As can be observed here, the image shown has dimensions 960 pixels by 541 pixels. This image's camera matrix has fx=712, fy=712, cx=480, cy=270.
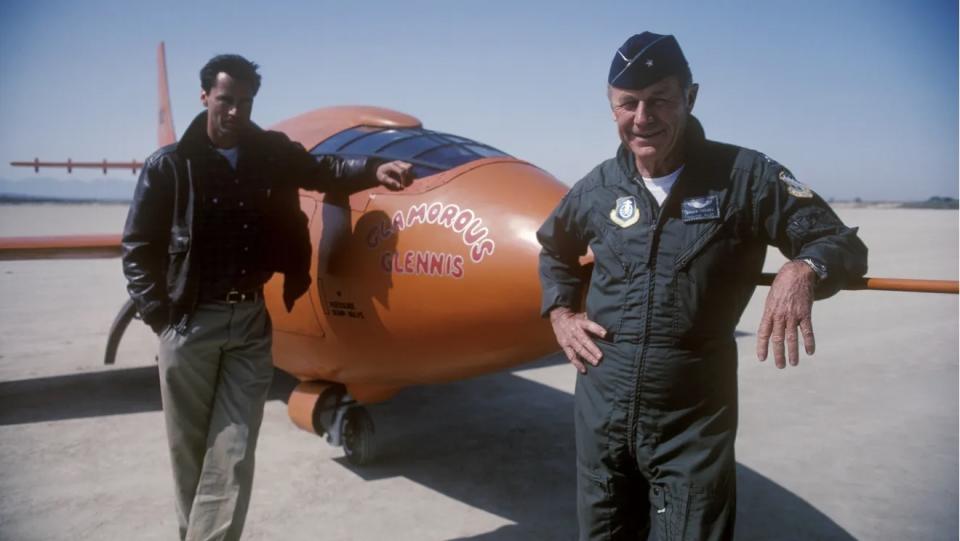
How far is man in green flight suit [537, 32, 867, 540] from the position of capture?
2322mm

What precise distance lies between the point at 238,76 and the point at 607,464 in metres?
2.43

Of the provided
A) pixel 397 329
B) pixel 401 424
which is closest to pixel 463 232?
pixel 397 329

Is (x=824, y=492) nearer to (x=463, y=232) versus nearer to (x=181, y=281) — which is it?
(x=463, y=232)

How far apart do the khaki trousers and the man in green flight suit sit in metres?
1.73

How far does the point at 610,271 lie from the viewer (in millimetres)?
2500

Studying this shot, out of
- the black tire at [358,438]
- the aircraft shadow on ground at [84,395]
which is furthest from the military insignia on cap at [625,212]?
the aircraft shadow on ground at [84,395]

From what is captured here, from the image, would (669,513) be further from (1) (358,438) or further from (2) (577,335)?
(1) (358,438)

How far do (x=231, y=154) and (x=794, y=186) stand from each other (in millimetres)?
2584

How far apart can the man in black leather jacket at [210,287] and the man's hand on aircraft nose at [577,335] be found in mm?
1618

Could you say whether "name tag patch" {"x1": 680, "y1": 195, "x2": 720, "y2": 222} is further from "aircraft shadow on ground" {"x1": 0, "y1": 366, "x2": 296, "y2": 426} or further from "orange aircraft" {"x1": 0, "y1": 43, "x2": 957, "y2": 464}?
"aircraft shadow on ground" {"x1": 0, "y1": 366, "x2": 296, "y2": 426}

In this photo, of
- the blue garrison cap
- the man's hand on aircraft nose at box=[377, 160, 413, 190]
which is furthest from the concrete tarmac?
the blue garrison cap

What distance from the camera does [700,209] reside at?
2.33 m

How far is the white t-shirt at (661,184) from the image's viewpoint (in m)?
2.47

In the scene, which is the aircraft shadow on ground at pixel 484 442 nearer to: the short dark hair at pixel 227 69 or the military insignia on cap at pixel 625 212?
the military insignia on cap at pixel 625 212
